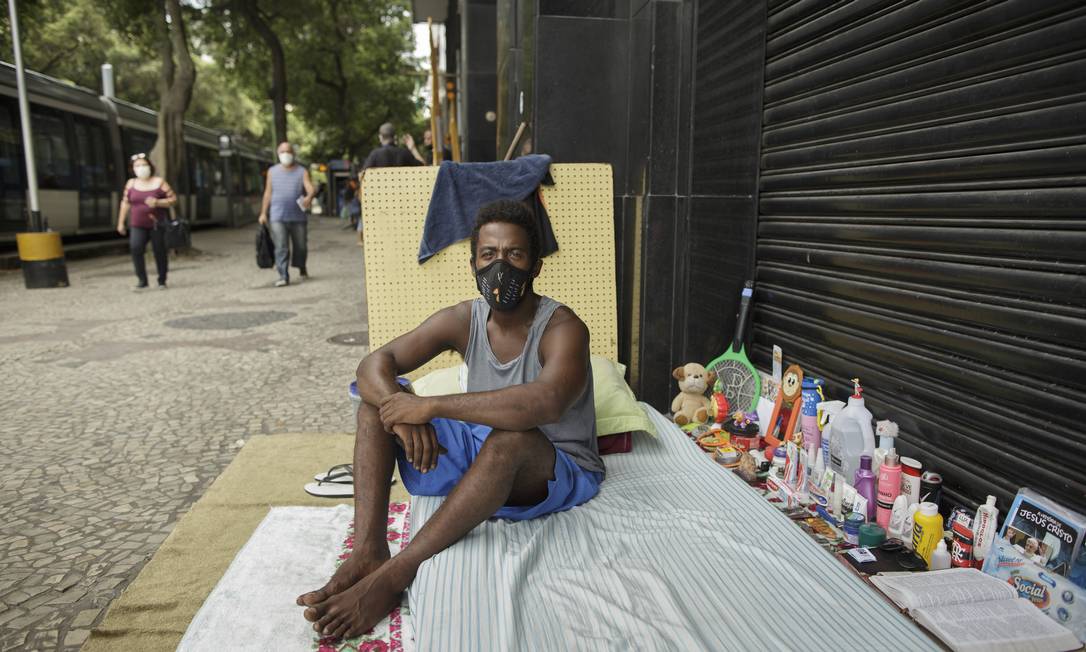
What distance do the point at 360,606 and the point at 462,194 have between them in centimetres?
247

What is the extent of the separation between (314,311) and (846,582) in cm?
781

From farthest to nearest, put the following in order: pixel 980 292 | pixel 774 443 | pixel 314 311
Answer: pixel 314 311 → pixel 774 443 → pixel 980 292

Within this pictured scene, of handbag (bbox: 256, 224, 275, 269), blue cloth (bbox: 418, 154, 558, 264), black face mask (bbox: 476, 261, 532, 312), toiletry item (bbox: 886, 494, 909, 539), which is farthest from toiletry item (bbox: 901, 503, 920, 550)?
handbag (bbox: 256, 224, 275, 269)

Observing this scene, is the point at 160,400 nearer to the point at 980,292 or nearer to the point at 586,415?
the point at 586,415

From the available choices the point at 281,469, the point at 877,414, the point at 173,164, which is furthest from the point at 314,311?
the point at 173,164

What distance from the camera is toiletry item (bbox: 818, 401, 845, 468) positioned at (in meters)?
3.27

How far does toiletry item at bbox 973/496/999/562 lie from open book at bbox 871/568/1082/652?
14 centimetres

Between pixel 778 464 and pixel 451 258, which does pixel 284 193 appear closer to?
pixel 451 258

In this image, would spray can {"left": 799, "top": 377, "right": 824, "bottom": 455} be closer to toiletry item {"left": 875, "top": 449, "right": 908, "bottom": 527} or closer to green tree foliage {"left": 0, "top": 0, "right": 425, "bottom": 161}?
toiletry item {"left": 875, "top": 449, "right": 908, "bottom": 527}

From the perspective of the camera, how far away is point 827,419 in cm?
341

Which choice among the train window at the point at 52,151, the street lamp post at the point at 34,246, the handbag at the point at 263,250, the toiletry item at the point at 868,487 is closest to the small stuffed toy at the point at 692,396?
the toiletry item at the point at 868,487

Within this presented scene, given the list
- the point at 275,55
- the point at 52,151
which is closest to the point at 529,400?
the point at 52,151

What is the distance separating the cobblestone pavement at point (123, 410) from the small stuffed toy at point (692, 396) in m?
2.17

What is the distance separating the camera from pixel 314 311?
9.20 metres
